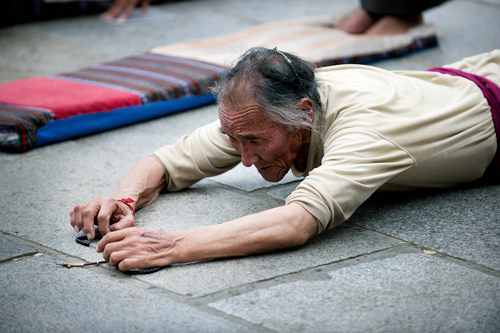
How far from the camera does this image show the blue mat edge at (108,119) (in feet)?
12.5

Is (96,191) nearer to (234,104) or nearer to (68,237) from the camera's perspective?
(68,237)

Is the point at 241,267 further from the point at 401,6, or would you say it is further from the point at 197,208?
the point at 401,6

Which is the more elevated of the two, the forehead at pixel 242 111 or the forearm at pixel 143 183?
the forehead at pixel 242 111

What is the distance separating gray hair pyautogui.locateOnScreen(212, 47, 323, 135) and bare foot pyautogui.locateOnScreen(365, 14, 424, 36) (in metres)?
3.42

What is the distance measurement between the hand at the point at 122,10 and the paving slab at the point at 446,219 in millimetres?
5061

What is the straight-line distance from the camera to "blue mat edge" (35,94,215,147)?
3.82 metres

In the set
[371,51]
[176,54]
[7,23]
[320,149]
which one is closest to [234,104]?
[320,149]

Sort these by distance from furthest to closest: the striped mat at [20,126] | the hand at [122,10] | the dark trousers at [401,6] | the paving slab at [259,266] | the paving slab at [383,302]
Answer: the hand at [122,10] < the dark trousers at [401,6] < the striped mat at [20,126] < the paving slab at [259,266] < the paving slab at [383,302]

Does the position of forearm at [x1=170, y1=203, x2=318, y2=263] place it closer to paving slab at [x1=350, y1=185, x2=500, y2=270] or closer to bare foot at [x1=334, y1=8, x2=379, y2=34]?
paving slab at [x1=350, y1=185, x2=500, y2=270]

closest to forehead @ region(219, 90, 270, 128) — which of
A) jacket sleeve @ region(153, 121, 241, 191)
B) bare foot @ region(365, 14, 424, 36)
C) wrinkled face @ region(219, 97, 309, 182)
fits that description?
wrinkled face @ region(219, 97, 309, 182)

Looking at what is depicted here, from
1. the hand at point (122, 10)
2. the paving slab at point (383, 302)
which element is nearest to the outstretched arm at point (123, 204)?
the paving slab at point (383, 302)

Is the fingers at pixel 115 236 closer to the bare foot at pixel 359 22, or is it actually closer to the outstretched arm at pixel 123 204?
the outstretched arm at pixel 123 204

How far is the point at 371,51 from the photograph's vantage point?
17.6ft

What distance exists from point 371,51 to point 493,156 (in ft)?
8.74
